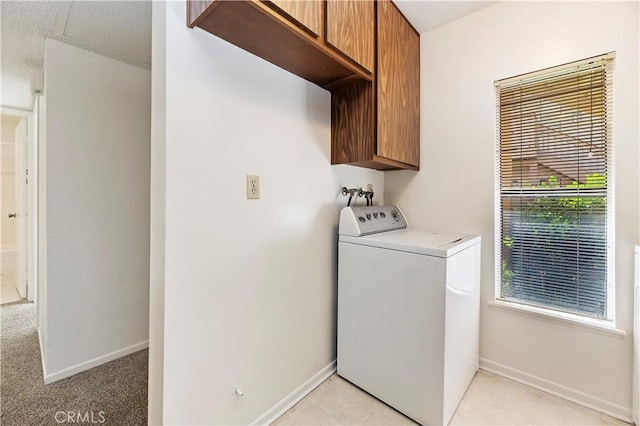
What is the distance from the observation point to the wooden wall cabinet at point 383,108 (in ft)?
5.25

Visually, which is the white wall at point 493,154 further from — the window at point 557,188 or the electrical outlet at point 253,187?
the electrical outlet at point 253,187

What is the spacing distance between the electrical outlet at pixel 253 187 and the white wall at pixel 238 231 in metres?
0.03

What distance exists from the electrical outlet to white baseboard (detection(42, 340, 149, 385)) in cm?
186

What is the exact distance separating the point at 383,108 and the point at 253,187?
0.95 m

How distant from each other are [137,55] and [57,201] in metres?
1.21

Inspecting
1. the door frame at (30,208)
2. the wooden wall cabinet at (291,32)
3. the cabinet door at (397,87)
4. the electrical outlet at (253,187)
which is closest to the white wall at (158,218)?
the wooden wall cabinet at (291,32)

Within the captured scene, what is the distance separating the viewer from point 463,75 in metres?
1.90

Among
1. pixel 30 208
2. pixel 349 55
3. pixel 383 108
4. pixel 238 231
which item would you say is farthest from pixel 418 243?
pixel 30 208

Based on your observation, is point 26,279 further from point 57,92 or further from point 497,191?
point 497,191

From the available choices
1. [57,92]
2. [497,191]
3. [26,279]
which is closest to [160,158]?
[57,92]

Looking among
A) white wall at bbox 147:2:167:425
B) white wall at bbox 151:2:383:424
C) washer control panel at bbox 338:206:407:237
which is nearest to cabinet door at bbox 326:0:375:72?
white wall at bbox 151:2:383:424

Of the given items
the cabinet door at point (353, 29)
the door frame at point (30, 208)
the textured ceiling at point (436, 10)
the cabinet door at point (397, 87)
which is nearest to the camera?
the cabinet door at point (353, 29)

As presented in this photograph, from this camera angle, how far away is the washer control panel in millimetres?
1685

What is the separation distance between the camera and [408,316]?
142 centimetres
